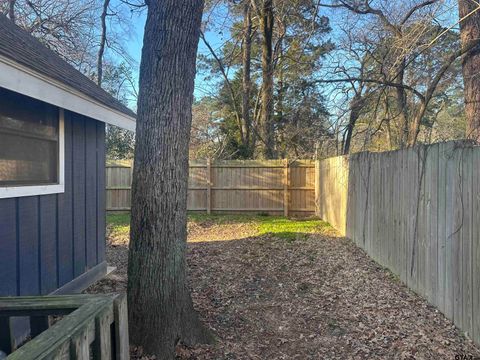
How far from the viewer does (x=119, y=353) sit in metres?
2.35

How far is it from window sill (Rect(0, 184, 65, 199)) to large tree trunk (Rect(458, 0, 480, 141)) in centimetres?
695

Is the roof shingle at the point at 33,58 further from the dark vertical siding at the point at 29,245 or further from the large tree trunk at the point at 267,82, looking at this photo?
the large tree trunk at the point at 267,82

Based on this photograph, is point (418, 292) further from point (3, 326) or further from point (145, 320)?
point (3, 326)

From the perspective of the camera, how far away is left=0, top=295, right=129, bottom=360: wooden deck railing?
65.6 inches

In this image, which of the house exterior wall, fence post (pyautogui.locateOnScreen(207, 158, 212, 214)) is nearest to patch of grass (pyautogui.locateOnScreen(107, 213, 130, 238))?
fence post (pyautogui.locateOnScreen(207, 158, 212, 214))

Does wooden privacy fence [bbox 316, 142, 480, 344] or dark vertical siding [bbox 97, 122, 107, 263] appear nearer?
wooden privacy fence [bbox 316, 142, 480, 344]

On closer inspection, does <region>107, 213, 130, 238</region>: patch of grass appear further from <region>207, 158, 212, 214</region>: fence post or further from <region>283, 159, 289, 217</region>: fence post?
<region>283, 159, 289, 217</region>: fence post

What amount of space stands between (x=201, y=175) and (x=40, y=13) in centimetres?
791

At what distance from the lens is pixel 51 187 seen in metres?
4.19

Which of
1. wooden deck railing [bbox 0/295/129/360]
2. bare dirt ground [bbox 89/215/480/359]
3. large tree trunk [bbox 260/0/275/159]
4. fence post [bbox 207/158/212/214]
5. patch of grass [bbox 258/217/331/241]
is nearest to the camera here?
wooden deck railing [bbox 0/295/129/360]

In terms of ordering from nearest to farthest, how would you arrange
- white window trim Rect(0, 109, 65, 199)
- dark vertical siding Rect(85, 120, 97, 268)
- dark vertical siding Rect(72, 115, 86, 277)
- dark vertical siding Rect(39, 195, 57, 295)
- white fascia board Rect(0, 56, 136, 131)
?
white fascia board Rect(0, 56, 136, 131)
white window trim Rect(0, 109, 65, 199)
dark vertical siding Rect(39, 195, 57, 295)
dark vertical siding Rect(72, 115, 86, 277)
dark vertical siding Rect(85, 120, 97, 268)

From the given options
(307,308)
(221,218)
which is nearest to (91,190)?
(307,308)

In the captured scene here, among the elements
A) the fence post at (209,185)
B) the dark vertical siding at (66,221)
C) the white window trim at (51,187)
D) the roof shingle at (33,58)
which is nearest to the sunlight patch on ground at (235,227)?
the fence post at (209,185)

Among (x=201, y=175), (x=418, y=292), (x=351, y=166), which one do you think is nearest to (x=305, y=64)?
(x=201, y=175)
